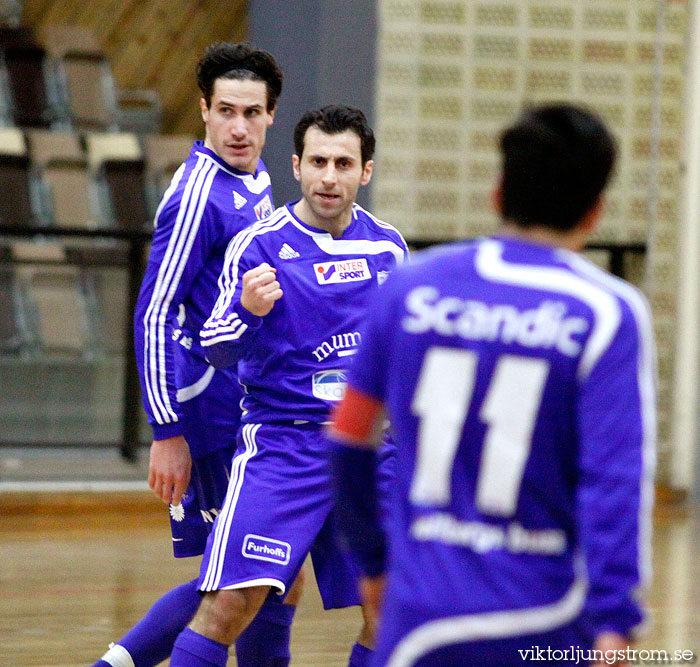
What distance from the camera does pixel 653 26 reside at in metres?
7.42

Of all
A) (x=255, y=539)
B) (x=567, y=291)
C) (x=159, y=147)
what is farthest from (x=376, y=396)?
(x=159, y=147)

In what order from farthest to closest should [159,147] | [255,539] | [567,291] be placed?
[159,147], [255,539], [567,291]

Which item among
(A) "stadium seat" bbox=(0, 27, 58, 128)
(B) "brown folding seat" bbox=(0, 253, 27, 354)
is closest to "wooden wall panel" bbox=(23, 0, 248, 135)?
(A) "stadium seat" bbox=(0, 27, 58, 128)

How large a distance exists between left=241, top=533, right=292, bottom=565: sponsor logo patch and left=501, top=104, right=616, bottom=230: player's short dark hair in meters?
1.39

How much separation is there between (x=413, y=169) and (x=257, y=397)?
14.7 feet

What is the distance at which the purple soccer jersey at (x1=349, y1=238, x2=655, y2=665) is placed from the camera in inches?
57.8

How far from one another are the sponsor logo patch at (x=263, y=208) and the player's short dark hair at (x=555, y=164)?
1.63 m

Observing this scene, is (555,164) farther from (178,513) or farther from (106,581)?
(106,581)

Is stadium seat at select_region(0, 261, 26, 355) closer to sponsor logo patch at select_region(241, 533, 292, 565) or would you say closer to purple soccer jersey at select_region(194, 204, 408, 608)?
purple soccer jersey at select_region(194, 204, 408, 608)

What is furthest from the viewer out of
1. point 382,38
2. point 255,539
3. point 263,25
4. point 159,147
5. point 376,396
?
point 159,147

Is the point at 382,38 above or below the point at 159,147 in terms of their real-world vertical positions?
above

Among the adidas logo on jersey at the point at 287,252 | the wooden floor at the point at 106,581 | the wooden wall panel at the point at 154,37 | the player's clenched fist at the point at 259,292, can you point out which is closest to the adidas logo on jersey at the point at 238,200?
the adidas logo on jersey at the point at 287,252

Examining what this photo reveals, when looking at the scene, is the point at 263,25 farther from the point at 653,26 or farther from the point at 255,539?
the point at 255,539

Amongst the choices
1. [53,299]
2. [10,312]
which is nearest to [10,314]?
[10,312]
